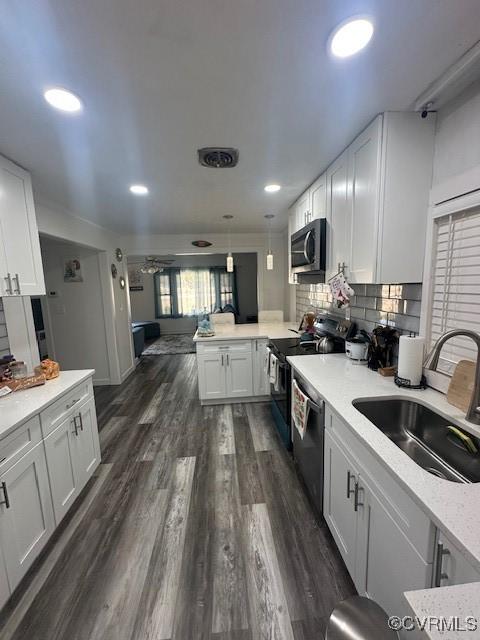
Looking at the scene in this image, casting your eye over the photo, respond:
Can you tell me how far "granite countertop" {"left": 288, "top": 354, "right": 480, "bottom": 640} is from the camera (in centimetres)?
55

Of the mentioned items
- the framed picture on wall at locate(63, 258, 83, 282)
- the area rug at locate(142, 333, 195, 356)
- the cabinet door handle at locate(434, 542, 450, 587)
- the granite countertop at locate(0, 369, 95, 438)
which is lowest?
the area rug at locate(142, 333, 195, 356)

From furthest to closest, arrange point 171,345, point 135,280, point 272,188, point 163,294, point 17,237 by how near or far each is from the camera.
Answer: point 163,294
point 135,280
point 171,345
point 272,188
point 17,237

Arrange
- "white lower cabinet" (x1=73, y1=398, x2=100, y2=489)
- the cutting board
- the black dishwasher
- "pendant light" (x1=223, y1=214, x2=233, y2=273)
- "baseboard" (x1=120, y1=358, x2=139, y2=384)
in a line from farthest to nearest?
"baseboard" (x1=120, y1=358, x2=139, y2=384)
"pendant light" (x1=223, y1=214, x2=233, y2=273)
"white lower cabinet" (x1=73, y1=398, x2=100, y2=489)
the black dishwasher
the cutting board

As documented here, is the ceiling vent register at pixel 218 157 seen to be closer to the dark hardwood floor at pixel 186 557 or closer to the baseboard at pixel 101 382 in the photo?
the dark hardwood floor at pixel 186 557

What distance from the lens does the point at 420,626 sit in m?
0.51

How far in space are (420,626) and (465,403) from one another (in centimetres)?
101

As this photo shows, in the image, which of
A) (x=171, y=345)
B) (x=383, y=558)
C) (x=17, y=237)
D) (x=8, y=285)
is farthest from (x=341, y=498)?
(x=171, y=345)

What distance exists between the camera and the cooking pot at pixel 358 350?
2.00 meters

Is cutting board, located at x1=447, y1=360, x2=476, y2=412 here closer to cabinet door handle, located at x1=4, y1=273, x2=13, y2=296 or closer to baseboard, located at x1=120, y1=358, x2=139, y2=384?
cabinet door handle, located at x1=4, y1=273, x2=13, y2=296

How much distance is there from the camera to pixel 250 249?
187 inches

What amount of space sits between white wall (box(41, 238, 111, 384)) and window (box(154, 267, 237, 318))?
165 inches

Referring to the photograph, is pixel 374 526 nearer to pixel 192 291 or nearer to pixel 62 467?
pixel 62 467

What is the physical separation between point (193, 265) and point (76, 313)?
455 centimetres

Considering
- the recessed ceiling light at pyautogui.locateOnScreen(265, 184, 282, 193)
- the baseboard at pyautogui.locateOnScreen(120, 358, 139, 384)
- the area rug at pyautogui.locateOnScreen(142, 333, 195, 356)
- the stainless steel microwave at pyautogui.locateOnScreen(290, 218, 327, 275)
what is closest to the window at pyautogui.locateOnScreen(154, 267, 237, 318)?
the area rug at pyautogui.locateOnScreen(142, 333, 195, 356)
